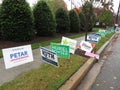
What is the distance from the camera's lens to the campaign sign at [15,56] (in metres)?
4.84

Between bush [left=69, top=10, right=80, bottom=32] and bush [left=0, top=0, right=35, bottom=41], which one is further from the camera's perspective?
bush [left=69, top=10, right=80, bottom=32]

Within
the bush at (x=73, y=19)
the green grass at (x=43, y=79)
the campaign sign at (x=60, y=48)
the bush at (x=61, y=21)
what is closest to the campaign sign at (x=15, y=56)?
the green grass at (x=43, y=79)

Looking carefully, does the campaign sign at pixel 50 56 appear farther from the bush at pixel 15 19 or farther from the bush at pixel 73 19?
the bush at pixel 73 19

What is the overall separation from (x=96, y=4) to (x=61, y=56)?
21.1ft

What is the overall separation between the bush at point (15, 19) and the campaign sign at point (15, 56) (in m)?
6.69

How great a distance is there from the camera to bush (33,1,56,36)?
15484mm

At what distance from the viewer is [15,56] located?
5.06 m

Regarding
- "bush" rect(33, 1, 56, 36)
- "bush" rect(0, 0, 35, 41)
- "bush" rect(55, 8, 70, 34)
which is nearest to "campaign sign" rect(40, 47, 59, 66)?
"bush" rect(0, 0, 35, 41)

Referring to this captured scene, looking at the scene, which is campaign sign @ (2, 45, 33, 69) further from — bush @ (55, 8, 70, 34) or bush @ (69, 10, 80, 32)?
bush @ (69, 10, 80, 32)

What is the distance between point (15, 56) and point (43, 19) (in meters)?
10.7

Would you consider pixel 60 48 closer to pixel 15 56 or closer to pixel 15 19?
pixel 15 56

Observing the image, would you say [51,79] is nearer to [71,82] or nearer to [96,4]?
[71,82]

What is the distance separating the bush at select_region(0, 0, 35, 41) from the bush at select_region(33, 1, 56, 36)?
317cm

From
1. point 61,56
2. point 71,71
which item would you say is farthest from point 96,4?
point 71,71
